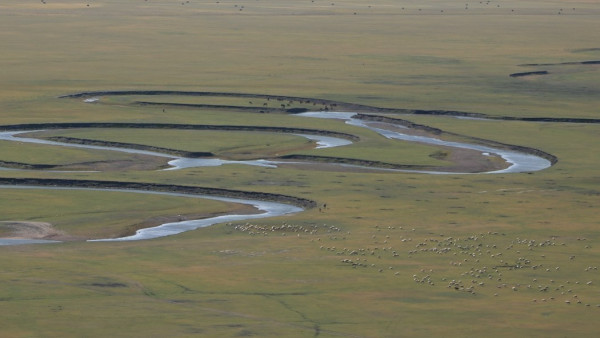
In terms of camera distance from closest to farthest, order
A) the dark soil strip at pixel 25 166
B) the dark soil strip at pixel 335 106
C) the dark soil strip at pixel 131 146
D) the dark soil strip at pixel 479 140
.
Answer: the dark soil strip at pixel 25 166 → the dark soil strip at pixel 131 146 → the dark soil strip at pixel 479 140 → the dark soil strip at pixel 335 106

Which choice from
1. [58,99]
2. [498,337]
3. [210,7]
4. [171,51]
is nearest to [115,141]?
[58,99]

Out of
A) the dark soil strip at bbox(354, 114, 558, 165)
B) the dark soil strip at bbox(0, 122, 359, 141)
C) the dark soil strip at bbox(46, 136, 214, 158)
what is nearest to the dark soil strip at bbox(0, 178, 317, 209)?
the dark soil strip at bbox(46, 136, 214, 158)

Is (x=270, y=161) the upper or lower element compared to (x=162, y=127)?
lower

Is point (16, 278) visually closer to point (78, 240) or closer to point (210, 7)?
point (78, 240)

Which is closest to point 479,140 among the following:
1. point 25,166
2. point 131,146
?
point 131,146

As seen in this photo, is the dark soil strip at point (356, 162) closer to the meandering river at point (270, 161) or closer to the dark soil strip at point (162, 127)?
the meandering river at point (270, 161)

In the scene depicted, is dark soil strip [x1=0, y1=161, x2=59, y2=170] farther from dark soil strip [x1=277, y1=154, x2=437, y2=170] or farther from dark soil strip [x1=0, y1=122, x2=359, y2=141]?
dark soil strip [x1=0, y1=122, x2=359, y2=141]

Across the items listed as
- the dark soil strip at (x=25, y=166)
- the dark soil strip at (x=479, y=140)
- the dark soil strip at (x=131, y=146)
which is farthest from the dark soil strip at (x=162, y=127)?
the dark soil strip at (x=25, y=166)

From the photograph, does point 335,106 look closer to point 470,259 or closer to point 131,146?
point 131,146

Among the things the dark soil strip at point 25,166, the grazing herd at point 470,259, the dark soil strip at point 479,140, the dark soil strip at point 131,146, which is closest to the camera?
the grazing herd at point 470,259
